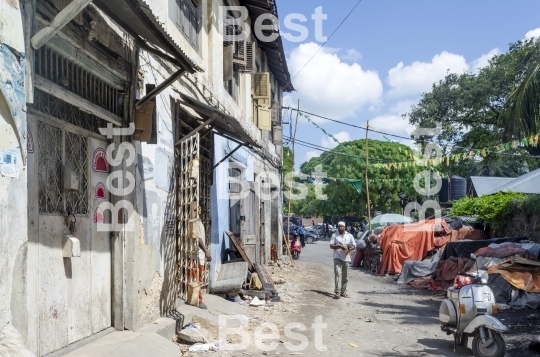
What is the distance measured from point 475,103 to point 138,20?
26.8 metres

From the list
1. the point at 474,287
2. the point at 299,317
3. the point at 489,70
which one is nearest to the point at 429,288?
the point at 299,317

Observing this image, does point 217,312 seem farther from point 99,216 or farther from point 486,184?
point 486,184

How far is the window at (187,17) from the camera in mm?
9324

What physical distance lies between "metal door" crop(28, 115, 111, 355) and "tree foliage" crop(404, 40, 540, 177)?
23736 mm

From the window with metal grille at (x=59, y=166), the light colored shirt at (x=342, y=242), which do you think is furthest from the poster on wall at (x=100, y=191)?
the light colored shirt at (x=342, y=242)

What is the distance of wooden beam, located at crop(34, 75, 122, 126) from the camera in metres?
4.56

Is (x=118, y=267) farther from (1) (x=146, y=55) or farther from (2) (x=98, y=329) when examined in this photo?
(1) (x=146, y=55)

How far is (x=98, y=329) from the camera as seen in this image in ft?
19.8

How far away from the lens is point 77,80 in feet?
18.0

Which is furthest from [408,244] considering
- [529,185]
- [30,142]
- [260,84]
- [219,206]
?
[30,142]

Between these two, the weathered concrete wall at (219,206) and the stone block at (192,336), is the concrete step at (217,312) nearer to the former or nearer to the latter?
the stone block at (192,336)

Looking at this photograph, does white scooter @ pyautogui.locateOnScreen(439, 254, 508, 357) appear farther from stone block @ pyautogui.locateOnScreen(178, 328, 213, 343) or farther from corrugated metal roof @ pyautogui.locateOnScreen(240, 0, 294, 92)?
corrugated metal roof @ pyautogui.locateOnScreen(240, 0, 294, 92)

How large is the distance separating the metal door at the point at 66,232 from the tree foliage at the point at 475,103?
77.9 feet

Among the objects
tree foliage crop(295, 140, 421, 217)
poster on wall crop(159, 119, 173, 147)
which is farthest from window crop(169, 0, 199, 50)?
tree foliage crop(295, 140, 421, 217)
